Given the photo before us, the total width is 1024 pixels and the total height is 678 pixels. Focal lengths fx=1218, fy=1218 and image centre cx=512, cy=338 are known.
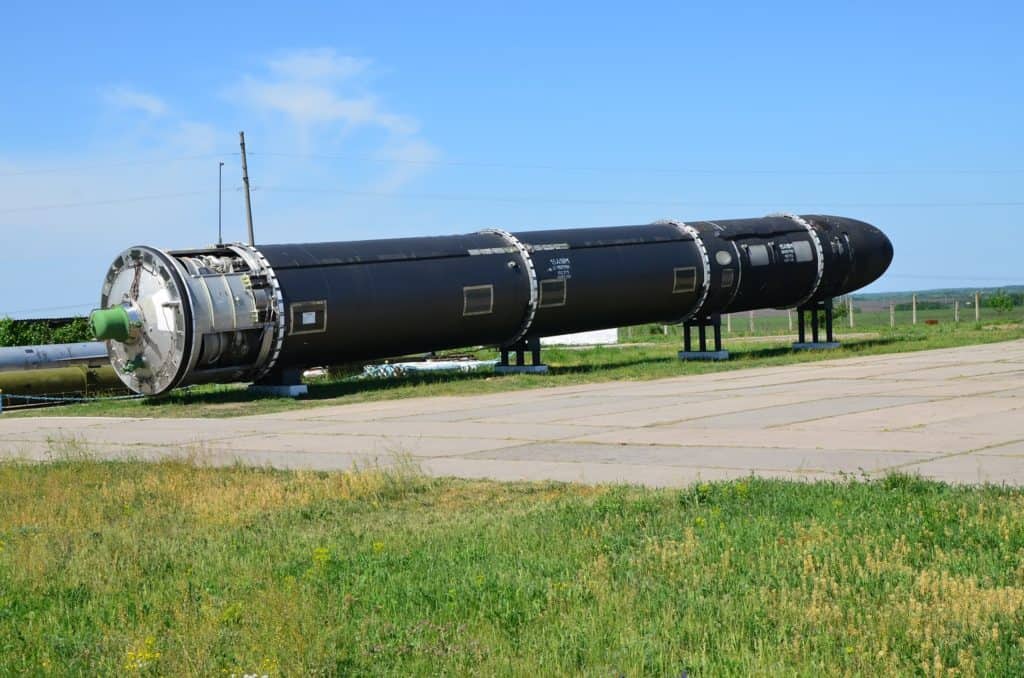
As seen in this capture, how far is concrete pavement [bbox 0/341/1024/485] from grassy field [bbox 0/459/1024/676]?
74.7 inches

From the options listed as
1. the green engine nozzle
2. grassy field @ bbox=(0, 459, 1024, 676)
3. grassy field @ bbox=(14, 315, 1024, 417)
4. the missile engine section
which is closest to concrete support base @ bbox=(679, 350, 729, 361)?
grassy field @ bbox=(14, 315, 1024, 417)

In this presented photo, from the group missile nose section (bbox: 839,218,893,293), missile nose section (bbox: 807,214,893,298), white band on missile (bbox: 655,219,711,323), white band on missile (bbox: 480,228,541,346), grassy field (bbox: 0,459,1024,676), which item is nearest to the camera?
grassy field (bbox: 0,459,1024,676)

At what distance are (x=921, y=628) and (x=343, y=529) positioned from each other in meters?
5.23

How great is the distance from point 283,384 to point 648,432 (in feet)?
37.1

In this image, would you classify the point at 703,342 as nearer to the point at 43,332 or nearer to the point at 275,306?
the point at 275,306

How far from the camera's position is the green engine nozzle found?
24.5 meters

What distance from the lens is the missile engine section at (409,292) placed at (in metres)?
24.2

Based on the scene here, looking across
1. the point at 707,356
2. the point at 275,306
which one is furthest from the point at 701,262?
the point at 275,306

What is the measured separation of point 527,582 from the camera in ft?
26.4

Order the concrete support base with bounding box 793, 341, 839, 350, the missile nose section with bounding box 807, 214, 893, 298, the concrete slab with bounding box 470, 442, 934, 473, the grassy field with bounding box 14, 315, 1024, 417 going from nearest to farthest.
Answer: the concrete slab with bounding box 470, 442, 934, 473
the grassy field with bounding box 14, 315, 1024, 417
the missile nose section with bounding box 807, 214, 893, 298
the concrete support base with bounding box 793, 341, 839, 350

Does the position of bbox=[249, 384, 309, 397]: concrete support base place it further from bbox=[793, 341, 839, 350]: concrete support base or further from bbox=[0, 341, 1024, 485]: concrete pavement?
bbox=[793, 341, 839, 350]: concrete support base

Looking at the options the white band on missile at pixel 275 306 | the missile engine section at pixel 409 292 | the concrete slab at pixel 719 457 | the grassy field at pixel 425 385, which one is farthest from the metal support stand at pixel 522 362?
the concrete slab at pixel 719 457

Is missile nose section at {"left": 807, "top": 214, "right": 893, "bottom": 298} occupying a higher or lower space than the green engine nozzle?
higher

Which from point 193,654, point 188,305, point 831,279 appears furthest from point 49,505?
point 831,279
